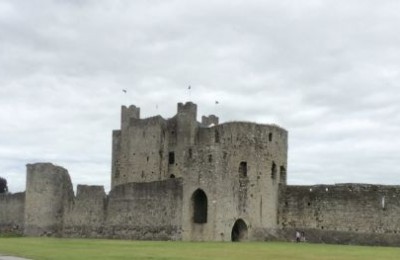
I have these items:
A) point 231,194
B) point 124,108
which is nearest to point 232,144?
point 231,194

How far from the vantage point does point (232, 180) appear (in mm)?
42688

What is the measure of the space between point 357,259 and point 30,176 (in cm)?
3248

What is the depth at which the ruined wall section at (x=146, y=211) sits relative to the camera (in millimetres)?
44188

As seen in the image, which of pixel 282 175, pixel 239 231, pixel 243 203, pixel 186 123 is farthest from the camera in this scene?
pixel 186 123

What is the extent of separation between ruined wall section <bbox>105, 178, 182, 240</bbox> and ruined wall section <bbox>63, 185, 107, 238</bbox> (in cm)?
88

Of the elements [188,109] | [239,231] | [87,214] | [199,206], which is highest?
[188,109]

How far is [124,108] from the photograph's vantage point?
6078 centimetres

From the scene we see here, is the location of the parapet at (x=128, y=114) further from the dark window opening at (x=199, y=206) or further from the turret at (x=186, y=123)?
the dark window opening at (x=199, y=206)

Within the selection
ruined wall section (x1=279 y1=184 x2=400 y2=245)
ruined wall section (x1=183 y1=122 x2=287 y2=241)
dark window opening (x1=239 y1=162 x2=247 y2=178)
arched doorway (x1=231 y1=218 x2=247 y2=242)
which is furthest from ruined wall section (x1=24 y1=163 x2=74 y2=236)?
ruined wall section (x1=279 y1=184 x2=400 y2=245)

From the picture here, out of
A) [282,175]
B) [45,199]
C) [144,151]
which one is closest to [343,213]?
[282,175]

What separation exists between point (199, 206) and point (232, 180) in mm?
3100

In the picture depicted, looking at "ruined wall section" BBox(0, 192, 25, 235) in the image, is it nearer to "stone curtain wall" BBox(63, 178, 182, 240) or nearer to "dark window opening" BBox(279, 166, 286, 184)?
"stone curtain wall" BBox(63, 178, 182, 240)

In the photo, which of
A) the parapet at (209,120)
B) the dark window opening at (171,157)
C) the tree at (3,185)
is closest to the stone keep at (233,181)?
the dark window opening at (171,157)

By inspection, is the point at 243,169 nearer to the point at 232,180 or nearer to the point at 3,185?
Result: the point at 232,180
